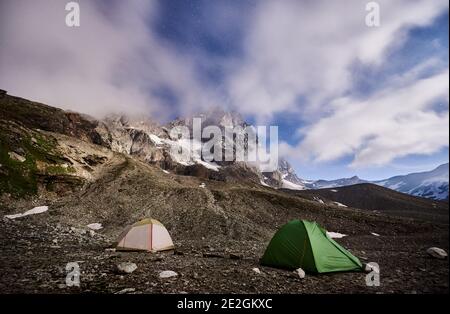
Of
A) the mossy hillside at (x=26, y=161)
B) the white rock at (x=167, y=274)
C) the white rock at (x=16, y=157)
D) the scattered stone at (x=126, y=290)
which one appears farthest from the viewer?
the white rock at (x=16, y=157)

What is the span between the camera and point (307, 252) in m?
14.9

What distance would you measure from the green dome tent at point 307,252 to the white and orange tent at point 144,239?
9.39 metres

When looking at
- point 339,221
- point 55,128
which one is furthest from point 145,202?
point 55,128

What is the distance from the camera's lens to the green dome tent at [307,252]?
14.6 metres

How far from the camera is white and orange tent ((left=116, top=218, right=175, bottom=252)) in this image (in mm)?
21672

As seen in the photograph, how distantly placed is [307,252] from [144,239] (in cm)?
1251

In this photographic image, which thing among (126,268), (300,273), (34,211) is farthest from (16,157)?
(300,273)

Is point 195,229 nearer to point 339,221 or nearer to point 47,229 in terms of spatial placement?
point 47,229

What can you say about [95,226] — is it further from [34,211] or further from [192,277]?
[192,277]

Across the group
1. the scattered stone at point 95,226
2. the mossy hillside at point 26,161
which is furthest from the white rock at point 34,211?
the scattered stone at point 95,226

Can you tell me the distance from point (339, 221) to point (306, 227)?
35.5 meters

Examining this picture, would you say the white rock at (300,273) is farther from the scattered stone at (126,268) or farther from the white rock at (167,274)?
the scattered stone at (126,268)

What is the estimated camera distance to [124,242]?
21859 millimetres
